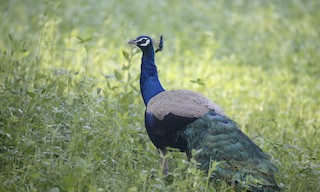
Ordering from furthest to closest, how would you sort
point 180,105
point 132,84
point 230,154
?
point 132,84, point 180,105, point 230,154

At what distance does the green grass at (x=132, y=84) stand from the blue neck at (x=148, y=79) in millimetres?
232

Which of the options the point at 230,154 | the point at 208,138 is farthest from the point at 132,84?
the point at 230,154

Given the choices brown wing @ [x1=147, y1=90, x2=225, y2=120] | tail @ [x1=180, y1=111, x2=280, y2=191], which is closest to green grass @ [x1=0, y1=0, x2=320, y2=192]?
tail @ [x1=180, y1=111, x2=280, y2=191]

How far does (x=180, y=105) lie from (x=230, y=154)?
0.51m

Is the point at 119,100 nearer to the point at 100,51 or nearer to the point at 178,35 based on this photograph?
the point at 100,51

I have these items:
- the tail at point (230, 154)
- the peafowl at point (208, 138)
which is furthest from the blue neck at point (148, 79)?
the tail at point (230, 154)

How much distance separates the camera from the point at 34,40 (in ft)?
23.7

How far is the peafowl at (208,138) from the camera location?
379 cm

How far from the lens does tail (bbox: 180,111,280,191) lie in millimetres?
3770

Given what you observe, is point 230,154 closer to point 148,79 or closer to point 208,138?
point 208,138

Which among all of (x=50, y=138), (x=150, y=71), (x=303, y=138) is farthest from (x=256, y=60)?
(x=50, y=138)

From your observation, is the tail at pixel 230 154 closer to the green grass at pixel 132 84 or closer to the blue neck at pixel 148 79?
the green grass at pixel 132 84

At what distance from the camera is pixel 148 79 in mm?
4613

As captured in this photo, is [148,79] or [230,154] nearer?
[230,154]
